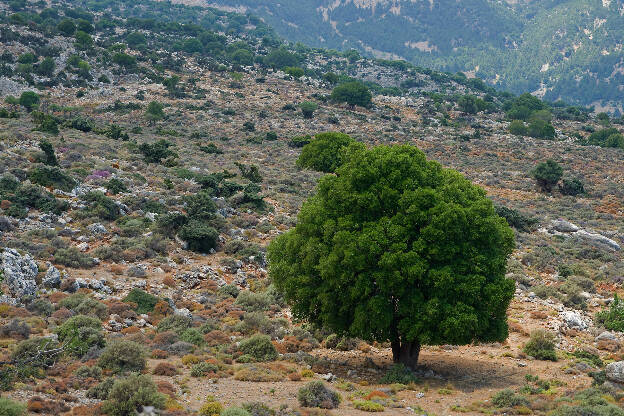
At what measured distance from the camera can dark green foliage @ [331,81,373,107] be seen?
9831cm

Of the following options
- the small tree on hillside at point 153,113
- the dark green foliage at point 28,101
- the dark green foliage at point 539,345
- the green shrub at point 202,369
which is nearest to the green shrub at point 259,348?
the green shrub at point 202,369

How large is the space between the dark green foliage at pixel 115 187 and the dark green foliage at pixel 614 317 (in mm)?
25389

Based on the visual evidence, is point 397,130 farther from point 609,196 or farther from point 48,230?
point 48,230

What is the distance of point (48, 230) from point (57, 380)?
1276 cm

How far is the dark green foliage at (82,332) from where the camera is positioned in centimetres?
1550

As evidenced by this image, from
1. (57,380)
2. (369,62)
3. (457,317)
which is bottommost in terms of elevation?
(57,380)

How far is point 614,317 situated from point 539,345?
4268 mm

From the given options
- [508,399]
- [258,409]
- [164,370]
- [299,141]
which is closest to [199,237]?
[164,370]

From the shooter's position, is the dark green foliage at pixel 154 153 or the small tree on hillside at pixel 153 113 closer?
the dark green foliage at pixel 154 153

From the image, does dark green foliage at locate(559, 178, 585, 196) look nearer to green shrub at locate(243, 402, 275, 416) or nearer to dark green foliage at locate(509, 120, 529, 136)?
dark green foliage at locate(509, 120, 529, 136)

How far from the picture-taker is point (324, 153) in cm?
5238

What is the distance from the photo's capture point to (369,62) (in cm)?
17000

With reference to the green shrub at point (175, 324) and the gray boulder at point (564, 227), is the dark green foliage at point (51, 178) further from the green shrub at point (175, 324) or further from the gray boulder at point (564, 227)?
the gray boulder at point (564, 227)

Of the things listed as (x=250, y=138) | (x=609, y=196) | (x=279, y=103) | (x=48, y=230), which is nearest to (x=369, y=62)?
(x=279, y=103)
